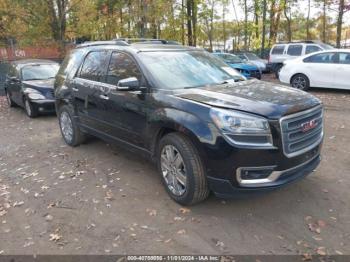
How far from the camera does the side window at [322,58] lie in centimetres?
1130

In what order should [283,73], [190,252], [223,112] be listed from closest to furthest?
[190,252]
[223,112]
[283,73]

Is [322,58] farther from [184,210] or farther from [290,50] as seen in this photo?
[184,210]

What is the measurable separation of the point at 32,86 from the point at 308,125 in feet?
26.2

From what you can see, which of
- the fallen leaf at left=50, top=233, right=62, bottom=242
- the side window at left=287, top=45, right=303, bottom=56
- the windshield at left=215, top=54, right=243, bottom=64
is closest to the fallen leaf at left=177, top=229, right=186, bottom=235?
the fallen leaf at left=50, top=233, right=62, bottom=242

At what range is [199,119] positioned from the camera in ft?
11.5

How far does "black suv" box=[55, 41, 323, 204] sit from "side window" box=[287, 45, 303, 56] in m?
12.9

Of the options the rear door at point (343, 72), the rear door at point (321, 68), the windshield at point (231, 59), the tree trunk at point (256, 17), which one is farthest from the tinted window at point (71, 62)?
the tree trunk at point (256, 17)

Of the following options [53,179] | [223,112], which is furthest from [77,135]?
[223,112]

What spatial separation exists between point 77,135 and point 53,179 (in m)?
1.41

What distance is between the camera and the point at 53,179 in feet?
16.4

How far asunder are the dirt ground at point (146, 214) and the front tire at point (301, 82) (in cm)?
679

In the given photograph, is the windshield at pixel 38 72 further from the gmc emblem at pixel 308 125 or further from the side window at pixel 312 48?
the side window at pixel 312 48

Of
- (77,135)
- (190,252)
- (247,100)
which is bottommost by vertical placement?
(190,252)

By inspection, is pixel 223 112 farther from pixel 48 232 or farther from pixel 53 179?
pixel 53 179
